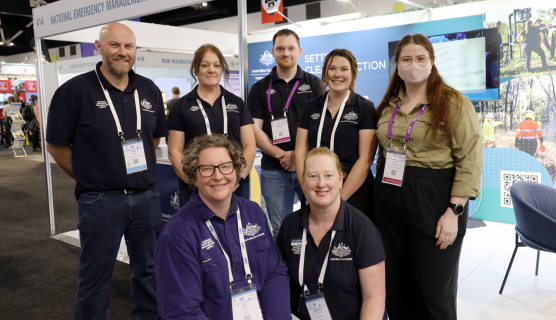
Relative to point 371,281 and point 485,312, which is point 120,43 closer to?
point 371,281

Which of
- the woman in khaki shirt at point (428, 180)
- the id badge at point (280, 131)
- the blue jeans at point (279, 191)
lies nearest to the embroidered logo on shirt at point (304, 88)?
the id badge at point (280, 131)

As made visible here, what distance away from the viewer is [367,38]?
16.8 ft

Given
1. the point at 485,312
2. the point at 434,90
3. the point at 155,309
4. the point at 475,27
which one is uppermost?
the point at 475,27

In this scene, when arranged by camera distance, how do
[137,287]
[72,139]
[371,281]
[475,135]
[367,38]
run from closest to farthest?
1. [371,281]
2. [475,135]
3. [72,139]
4. [137,287]
5. [367,38]

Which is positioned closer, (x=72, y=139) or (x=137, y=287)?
(x=72, y=139)

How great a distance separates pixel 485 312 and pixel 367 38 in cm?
355

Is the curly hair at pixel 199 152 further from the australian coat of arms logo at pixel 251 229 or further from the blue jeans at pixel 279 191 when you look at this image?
the blue jeans at pixel 279 191

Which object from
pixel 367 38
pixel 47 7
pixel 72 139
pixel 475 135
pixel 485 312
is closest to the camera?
pixel 475 135

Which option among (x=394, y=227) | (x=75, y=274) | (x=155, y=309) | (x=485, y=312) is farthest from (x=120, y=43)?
(x=485, y=312)

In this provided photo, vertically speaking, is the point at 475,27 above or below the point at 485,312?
above

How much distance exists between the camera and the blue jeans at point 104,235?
2008mm

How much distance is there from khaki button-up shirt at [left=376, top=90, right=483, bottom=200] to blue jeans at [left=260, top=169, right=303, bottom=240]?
2.85 ft

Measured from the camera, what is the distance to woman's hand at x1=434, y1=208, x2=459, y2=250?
1682 millimetres

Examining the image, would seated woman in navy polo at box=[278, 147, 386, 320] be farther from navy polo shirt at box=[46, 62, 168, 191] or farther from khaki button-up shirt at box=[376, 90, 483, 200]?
navy polo shirt at box=[46, 62, 168, 191]
